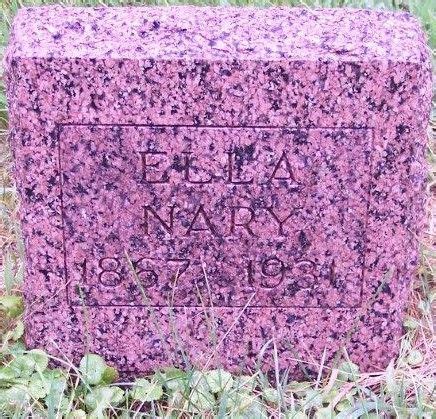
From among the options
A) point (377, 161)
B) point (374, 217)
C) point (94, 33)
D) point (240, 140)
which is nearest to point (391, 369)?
point (374, 217)

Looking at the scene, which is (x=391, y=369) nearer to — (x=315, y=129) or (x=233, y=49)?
(x=315, y=129)

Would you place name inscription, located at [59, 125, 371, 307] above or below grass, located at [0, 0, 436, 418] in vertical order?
above

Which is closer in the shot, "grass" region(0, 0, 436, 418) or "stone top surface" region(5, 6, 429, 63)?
"stone top surface" region(5, 6, 429, 63)

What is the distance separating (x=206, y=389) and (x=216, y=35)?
0.81 m

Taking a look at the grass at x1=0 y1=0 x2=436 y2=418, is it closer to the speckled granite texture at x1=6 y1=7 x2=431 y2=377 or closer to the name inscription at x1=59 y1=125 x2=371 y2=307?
the speckled granite texture at x1=6 y1=7 x2=431 y2=377

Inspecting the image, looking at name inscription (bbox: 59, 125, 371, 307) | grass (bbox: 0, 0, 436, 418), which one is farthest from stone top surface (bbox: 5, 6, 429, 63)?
grass (bbox: 0, 0, 436, 418)

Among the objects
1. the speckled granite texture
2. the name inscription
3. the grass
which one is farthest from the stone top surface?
the grass

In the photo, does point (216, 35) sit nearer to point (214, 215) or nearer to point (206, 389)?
point (214, 215)

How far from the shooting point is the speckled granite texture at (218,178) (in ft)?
6.30

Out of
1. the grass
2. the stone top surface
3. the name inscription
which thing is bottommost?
the grass

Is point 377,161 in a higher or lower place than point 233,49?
lower

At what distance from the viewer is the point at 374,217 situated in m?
2.07

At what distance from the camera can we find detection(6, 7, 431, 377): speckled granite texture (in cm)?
192

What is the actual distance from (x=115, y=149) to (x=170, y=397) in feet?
1.92
